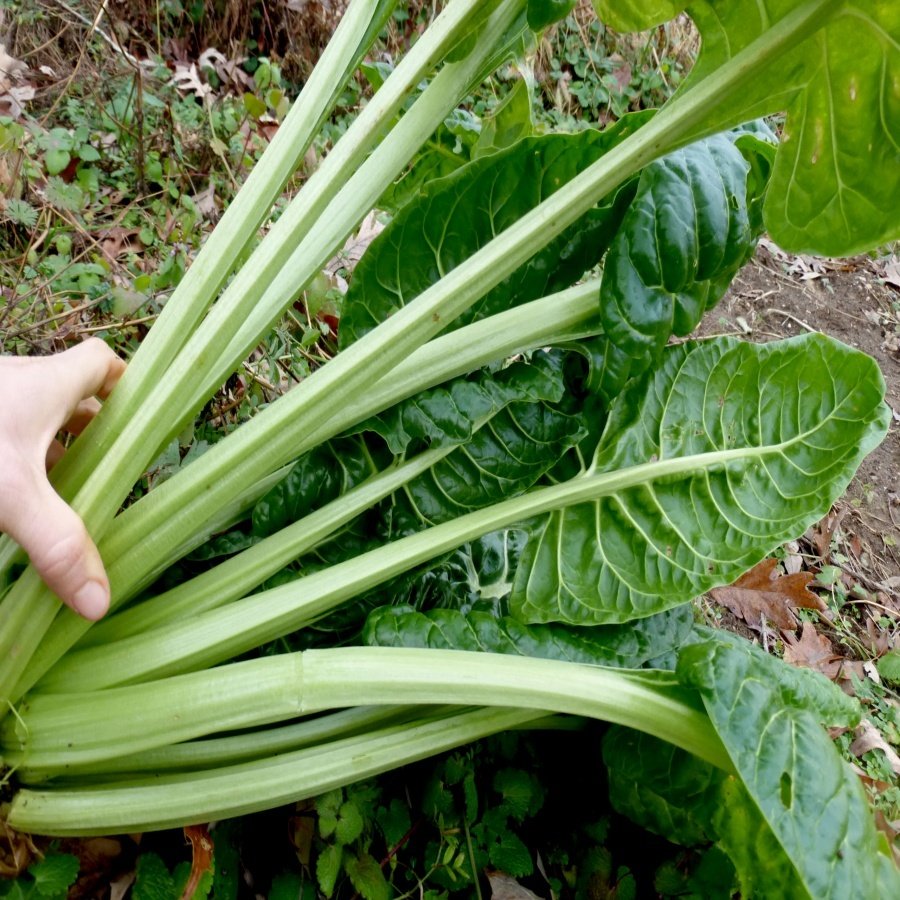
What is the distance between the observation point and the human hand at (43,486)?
1.30 m

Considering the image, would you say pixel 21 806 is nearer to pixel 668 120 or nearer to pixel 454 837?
pixel 454 837

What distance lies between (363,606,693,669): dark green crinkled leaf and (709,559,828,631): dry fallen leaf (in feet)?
3.78

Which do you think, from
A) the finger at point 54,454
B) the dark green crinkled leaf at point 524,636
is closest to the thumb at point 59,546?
the finger at point 54,454

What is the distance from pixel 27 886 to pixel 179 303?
3.66ft

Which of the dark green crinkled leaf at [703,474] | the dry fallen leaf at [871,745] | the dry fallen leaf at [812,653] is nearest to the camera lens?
the dark green crinkled leaf at [703,474]

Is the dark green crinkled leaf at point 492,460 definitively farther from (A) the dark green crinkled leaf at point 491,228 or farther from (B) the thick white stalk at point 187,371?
(B) the thick white stalk at point 187,371

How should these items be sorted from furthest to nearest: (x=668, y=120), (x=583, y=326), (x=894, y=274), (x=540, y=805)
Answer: (x=894, y=274)
(x=540, y=805)
(x=583, y=326)
(x=668, y=120)

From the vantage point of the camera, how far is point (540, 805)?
189cm

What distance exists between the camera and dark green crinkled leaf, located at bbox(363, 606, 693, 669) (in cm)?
160

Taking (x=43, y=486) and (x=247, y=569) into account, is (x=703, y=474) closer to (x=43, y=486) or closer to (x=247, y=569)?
(x=247, y=569)

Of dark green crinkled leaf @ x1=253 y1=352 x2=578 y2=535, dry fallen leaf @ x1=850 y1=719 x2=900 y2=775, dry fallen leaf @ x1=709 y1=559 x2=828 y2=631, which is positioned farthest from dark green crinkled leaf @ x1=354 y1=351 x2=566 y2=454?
dry fallen leaf @ x1=850 y1=719 x2=900 y2=775

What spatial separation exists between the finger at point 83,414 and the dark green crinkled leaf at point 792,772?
Answer: 1.32m

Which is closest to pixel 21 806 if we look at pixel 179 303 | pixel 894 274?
pixel 179 303

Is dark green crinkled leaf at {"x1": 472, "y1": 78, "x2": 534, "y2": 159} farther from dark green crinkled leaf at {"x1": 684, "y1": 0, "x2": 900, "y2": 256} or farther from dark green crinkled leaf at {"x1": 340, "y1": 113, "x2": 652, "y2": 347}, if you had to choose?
dark green crinkled leaf at {"x1": 684, "y1": 0, "x2": 900, "y2": 256}
